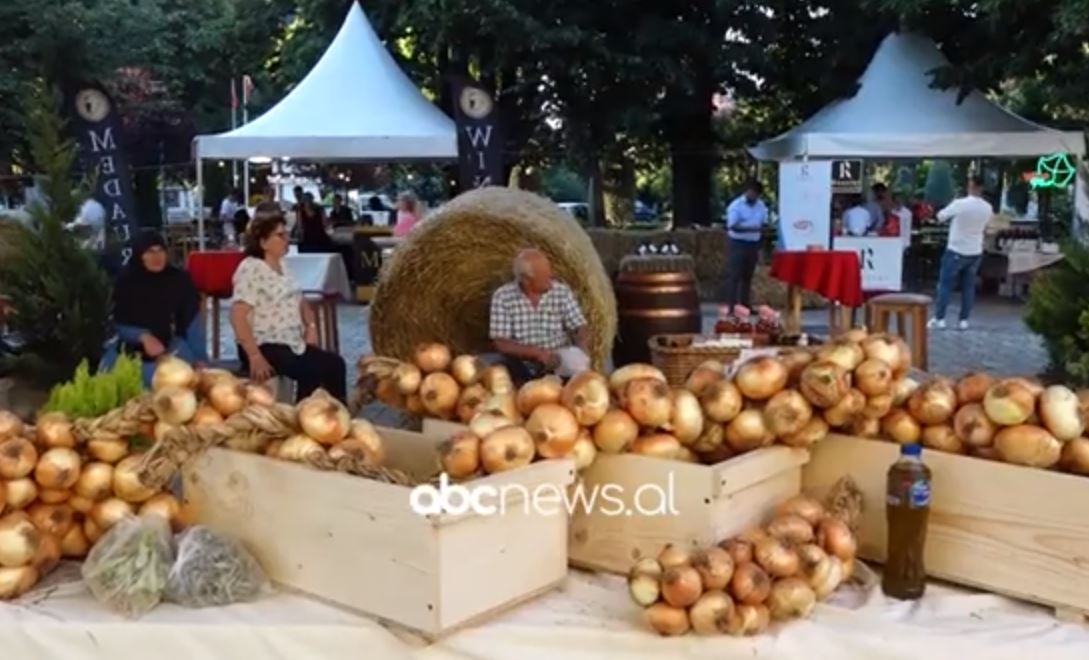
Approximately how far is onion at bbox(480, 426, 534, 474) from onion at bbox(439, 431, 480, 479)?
0.5 inches

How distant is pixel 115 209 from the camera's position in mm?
10289

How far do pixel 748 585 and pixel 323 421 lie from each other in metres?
0.83

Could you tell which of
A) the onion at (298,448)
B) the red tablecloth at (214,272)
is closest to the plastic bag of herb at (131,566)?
the onion at (298,448)

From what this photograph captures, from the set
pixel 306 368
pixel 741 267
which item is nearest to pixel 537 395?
pixel 306 368

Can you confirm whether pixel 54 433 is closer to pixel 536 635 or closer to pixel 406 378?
pixel 406 378

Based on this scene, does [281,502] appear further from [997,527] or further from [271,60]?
[271,60]

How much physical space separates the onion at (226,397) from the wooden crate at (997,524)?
1205 mm

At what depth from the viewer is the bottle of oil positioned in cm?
207

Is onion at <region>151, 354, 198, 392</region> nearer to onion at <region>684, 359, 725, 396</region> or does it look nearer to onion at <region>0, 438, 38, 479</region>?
onion at <region>0, 438, 38, 479</region>

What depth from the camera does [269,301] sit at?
6133 mm

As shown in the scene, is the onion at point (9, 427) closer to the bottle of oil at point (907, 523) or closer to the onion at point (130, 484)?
the onion at point (130, 484)

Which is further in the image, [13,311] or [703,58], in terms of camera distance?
[703,58]

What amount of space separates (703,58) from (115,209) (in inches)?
338

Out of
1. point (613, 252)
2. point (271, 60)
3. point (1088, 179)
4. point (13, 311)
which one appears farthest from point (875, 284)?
point (271, 60)
